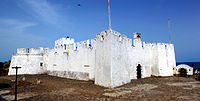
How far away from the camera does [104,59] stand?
10.7m

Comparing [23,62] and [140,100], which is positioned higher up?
[23,62]

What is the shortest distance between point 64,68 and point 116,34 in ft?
35.0

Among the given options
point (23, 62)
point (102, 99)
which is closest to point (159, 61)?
point (102, 99)

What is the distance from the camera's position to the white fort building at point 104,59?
418 inches

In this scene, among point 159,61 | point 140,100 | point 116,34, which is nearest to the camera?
point 140,100

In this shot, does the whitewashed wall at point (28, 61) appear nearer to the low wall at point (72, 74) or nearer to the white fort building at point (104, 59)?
the white fort building at point (104, 59)

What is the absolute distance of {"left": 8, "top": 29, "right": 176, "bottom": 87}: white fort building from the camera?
1062cm

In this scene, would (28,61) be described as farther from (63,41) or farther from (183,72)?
(183,72)

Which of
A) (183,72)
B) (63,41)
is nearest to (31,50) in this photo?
(63,41)

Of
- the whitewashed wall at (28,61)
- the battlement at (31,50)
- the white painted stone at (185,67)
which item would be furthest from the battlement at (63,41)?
the white painted stone at (185,67)

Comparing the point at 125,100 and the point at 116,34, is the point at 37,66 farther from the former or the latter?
the point at 125,100

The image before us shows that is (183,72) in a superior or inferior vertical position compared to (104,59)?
inferior

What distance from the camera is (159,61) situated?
52.9 feet

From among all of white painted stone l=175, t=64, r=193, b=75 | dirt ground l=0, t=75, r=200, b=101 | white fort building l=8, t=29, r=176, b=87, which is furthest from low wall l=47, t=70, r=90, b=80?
white painted stone l=175, t=64, r=193, b=75
